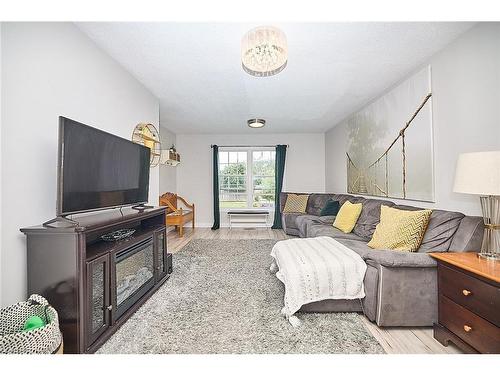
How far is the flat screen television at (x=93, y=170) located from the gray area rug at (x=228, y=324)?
0.99 m

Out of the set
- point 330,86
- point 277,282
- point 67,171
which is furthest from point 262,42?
point 277,282

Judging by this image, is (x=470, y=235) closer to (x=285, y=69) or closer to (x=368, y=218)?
(x=368, y=218)

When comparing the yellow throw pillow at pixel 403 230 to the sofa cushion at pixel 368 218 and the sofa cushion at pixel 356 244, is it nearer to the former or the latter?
the sofa cushion at pixel 356 244

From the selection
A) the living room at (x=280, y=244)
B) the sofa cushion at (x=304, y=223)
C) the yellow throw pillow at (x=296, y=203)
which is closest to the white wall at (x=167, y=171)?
the living room at (x=280, y=244)

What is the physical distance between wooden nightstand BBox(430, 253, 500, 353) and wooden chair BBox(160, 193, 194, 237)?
427 cm

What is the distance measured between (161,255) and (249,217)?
3.41 m

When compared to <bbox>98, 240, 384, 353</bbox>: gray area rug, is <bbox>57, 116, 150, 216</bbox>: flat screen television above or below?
above

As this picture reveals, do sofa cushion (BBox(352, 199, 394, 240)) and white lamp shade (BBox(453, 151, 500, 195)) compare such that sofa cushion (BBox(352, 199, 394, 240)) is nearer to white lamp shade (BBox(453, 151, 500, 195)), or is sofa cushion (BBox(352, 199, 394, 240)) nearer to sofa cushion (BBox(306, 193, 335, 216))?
white lamp shade (BBox(453, 151, 500, 195))

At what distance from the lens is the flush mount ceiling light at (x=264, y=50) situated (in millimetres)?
1605

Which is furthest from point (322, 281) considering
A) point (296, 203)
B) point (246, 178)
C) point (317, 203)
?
point (246, 178)

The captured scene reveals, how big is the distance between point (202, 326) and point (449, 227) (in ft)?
7.02

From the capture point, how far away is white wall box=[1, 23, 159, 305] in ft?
4.74

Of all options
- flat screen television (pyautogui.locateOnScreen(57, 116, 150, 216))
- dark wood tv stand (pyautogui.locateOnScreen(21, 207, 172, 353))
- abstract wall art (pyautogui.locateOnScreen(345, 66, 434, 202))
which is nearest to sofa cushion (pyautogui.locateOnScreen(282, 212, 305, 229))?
abstract wall art (pyautogui.locateOnScreen(345, 66, 434, 202))

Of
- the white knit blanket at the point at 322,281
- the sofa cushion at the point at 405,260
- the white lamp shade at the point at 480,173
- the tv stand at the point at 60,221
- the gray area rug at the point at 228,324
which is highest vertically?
the white lamp shade at the point at 480,173
